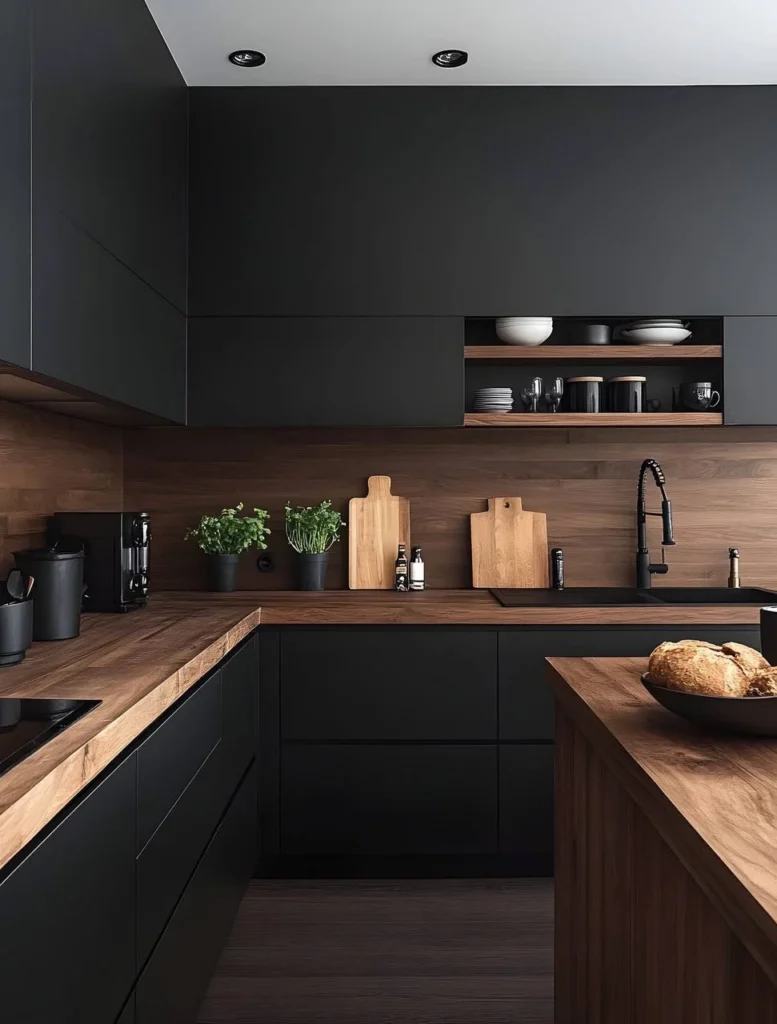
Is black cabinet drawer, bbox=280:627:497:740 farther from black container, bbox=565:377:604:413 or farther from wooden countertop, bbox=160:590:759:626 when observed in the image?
black container, bbox=565:377:604:413

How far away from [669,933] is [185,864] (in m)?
1.07

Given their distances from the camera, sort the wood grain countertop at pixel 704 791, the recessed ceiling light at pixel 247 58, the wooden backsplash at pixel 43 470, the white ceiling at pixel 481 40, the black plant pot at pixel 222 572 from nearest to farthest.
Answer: the wood grain countertop at pixel 704 791 → the wooden backsplash at pixel 43 470 → the white ceiling at pixel 481 40 → the recessed ceiling light at pixel 247 58 → the black plant pot at pixel 222 572

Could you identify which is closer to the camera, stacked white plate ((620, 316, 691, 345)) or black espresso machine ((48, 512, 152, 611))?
black espresso machine ((48, 512, 152, 611))

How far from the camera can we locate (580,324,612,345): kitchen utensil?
3.18 metres

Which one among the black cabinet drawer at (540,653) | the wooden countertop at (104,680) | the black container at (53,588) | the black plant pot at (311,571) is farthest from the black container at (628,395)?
the black container at (53,588)

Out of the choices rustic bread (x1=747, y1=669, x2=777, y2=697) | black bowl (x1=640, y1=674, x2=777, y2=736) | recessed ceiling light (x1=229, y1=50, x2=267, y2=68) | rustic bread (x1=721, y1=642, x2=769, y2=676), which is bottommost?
black bowl (x1=640, y1=674, x2=777, y2=736)

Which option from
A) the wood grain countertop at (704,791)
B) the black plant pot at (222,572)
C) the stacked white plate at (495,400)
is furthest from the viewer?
the black plant pot at (222,572)

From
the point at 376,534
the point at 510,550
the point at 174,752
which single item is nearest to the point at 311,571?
the point at 376,534

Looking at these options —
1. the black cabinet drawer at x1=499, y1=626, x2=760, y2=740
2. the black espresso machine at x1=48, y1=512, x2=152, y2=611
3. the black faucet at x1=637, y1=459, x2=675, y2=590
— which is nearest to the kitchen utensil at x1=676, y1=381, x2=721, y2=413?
the black faucet at x1=637, y1=459, x2=675, y2=590

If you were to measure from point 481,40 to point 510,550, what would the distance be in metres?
1.72

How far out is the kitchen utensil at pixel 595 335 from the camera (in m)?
3.18

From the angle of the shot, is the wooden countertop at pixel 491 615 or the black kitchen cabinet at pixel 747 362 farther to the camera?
the black kitchen cabinet at pixel 747 362

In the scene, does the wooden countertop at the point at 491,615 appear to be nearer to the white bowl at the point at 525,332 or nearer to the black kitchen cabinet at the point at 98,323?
the black kitchen cabinet at the point at 98,323

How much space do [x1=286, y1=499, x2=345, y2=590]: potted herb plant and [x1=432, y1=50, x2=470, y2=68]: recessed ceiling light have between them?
4.97ft
